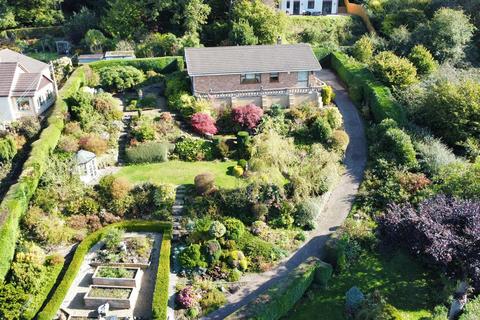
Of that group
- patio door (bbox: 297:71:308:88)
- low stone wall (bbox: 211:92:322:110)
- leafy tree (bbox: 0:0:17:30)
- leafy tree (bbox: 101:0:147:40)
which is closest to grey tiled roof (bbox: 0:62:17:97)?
low stone wall (bbox: 211:92:322:110)

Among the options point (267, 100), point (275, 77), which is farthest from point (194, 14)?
point (267, 100)

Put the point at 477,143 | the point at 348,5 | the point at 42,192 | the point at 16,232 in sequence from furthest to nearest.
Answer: the point at 348,5 < the point at 477,143 < the point at 42,192 < the point at 16,232

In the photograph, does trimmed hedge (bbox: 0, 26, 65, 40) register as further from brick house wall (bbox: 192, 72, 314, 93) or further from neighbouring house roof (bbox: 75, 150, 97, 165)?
neighbouring house roof (bbox: 75, 150, 97, 165)

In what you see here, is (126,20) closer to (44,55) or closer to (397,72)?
(44,55)

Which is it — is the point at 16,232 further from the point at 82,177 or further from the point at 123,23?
the point at 123,23

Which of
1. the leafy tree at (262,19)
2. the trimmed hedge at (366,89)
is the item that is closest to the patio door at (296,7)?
the leafy tree at (262,19)

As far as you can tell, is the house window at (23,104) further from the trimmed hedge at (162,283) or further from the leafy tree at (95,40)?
the leafy tree at (95,40)

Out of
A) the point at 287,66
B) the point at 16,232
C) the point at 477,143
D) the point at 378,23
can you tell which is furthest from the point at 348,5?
the point at 16,232
